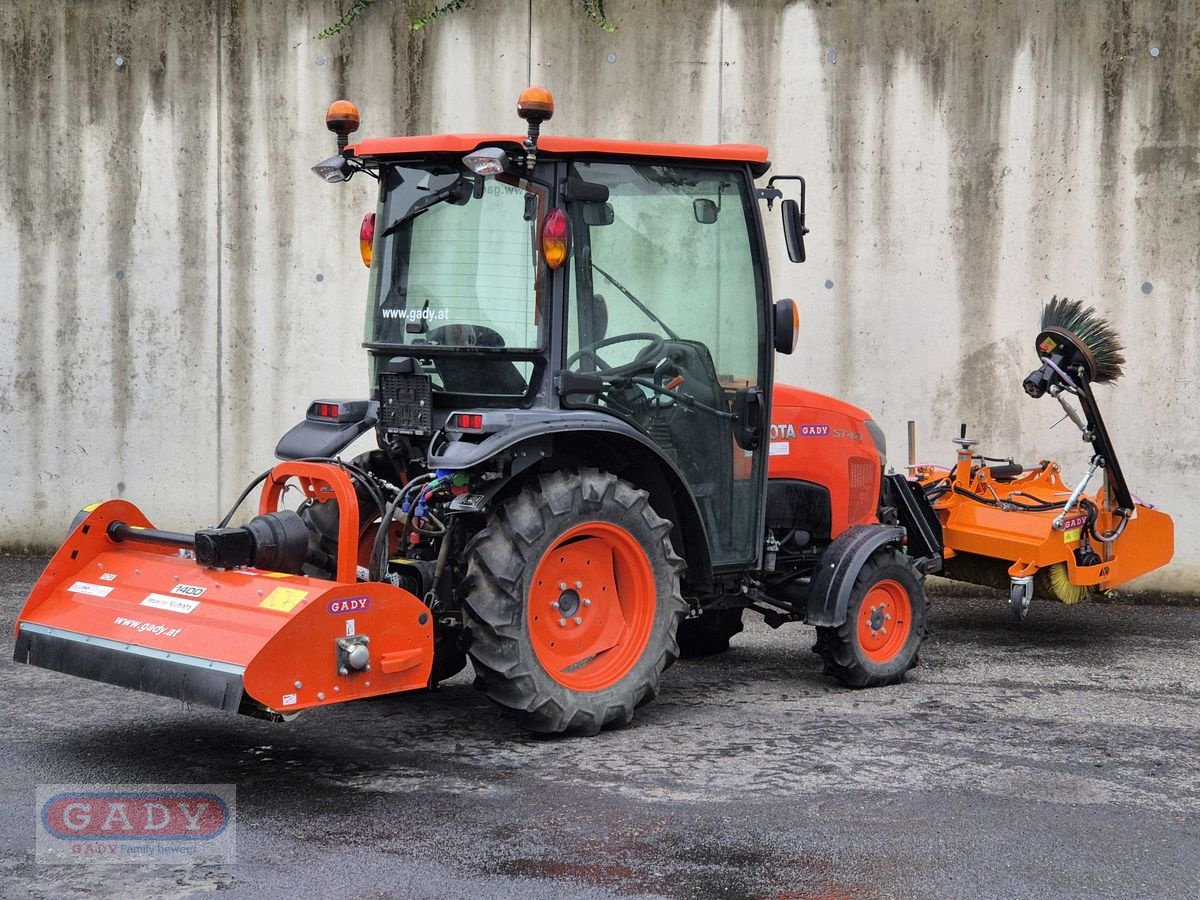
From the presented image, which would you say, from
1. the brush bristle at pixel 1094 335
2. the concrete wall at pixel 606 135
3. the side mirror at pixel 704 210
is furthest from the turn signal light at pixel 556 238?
the concrete wall at pixel 606 135

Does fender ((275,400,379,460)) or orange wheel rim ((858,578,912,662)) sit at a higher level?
fender ((275,400,379,460))

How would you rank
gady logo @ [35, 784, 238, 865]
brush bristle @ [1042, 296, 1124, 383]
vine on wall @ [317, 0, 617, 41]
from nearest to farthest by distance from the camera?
gady logo @ [35, 784, 238, 865]
brush bristle @ [1042, 296, 1124, 383]
vine on wall @ [317, 0, 617, 41]

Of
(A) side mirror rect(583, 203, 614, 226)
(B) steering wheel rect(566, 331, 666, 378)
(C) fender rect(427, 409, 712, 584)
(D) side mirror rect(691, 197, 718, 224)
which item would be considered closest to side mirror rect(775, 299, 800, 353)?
(D) side mirror rect(691, 197, 718, 224)

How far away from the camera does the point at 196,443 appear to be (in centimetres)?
978

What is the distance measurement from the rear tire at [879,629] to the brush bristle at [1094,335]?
64.1 inches

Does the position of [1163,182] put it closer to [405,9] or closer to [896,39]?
[896,39]

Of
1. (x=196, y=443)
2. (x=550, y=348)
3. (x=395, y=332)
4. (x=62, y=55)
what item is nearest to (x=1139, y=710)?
(x=550, y=348)

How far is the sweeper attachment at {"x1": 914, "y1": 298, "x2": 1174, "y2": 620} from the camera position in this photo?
7324 mm

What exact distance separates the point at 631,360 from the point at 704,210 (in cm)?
Result: 76

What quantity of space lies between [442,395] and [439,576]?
2.48 feet

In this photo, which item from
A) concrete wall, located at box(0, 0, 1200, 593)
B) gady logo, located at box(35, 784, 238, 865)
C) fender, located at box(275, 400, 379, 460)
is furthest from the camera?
concrete wall, located at box(0, 0, 1200, 593)

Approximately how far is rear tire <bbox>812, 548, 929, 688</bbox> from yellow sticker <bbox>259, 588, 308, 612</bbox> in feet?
8.43

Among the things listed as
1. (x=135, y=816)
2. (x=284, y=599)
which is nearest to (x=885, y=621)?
(x=284, y=599)

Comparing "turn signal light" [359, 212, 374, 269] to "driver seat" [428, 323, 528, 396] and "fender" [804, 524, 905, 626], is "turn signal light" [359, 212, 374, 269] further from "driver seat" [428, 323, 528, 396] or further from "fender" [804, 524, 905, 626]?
"fender" [804, 524, 905, 626]
